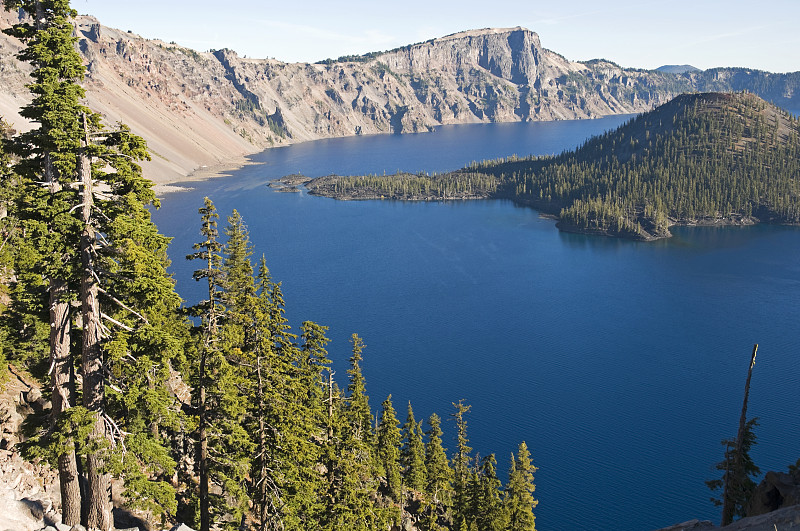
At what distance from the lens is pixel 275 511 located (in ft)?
110

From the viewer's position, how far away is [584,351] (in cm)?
11688

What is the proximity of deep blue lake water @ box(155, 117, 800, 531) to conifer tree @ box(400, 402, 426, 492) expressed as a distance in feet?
59.5

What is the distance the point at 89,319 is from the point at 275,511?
57.8ft

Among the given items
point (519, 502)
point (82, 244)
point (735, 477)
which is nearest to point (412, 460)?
point (519, 502)

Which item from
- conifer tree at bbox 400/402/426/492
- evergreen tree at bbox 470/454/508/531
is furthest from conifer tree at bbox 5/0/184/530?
conifer tree at bbox 400/402/426/492

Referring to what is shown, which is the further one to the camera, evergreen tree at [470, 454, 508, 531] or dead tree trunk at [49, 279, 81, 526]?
evergreen tree at [470, 454, 508, 531]

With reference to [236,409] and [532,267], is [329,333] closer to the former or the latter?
[532,267]

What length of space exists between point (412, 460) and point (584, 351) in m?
62.3

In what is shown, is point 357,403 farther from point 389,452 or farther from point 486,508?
point 486,508

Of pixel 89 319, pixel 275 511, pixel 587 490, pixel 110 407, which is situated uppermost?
pixel 89 319

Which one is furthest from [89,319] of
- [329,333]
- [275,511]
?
[329,333]

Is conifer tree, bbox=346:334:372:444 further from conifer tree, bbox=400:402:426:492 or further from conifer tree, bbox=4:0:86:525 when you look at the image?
conifer tree, bbox=4:0:86:525

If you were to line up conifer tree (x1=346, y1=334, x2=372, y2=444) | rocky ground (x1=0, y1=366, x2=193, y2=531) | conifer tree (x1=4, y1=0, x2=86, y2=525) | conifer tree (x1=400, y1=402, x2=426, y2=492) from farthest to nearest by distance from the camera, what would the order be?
conifer tree (x1=400, y1=402, x2=426, y2=492) → conifer tree (x1=346, y1=334, x2=372, y2=444) → rocky ground (x1=0, y1=366, x2=193, y2=531) → conifer tree (x1=4, y1=0, x2=86, y2=525)

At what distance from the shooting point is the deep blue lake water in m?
80.1
